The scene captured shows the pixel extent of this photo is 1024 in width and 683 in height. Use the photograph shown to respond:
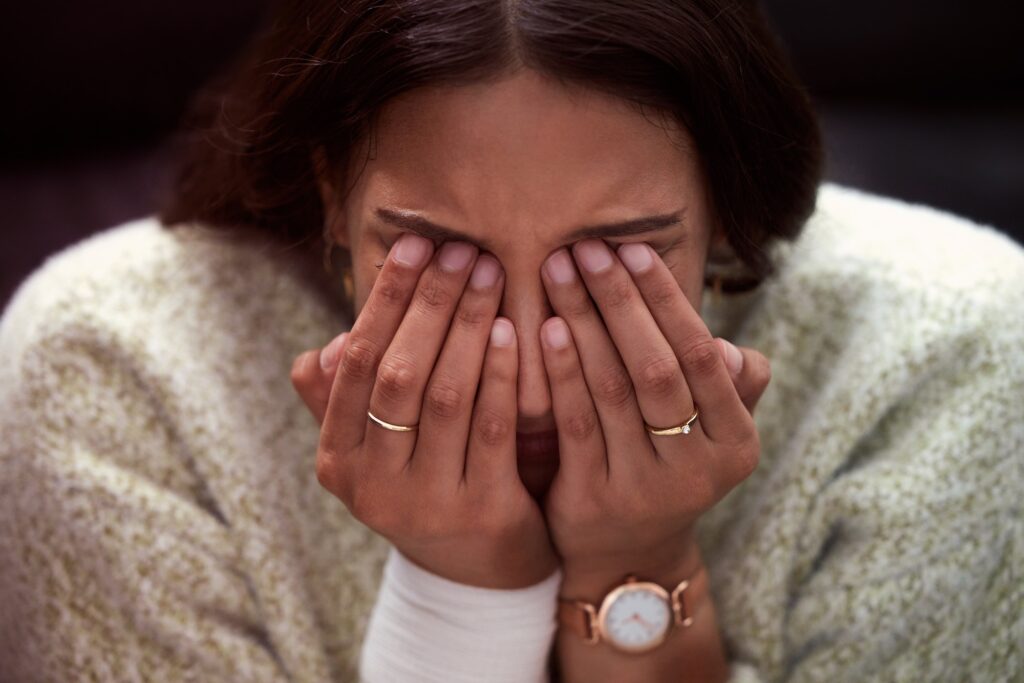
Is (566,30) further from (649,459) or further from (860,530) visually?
(860,530)

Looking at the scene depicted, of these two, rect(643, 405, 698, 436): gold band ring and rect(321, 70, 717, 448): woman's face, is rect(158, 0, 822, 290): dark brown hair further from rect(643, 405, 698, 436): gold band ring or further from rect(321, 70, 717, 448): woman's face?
rect(643, 405, 698, 436): gold band ring

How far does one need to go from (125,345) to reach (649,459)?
48 cm

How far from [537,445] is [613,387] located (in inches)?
4.4

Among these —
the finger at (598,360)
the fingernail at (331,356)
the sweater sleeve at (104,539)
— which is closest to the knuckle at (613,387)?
the finger at (598,360)

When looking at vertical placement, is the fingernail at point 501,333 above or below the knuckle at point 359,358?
above

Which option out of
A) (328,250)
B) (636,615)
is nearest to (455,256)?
(328,250)

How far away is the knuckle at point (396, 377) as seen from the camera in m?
0.77

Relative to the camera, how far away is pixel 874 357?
913mm

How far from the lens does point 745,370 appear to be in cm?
85

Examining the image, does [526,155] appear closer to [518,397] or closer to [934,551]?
[518,397]

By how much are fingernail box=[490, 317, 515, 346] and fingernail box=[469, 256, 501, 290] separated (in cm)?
3

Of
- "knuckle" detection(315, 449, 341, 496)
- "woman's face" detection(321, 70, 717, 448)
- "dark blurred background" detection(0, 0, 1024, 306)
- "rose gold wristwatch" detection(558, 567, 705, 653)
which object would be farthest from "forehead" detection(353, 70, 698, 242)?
"dark blurred background" detection(0, 0, 1024, 306)

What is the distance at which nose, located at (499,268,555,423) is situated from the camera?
75cm

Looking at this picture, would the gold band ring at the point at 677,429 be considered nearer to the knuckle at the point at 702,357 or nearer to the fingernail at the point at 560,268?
the knuckle at the point at 702,357
